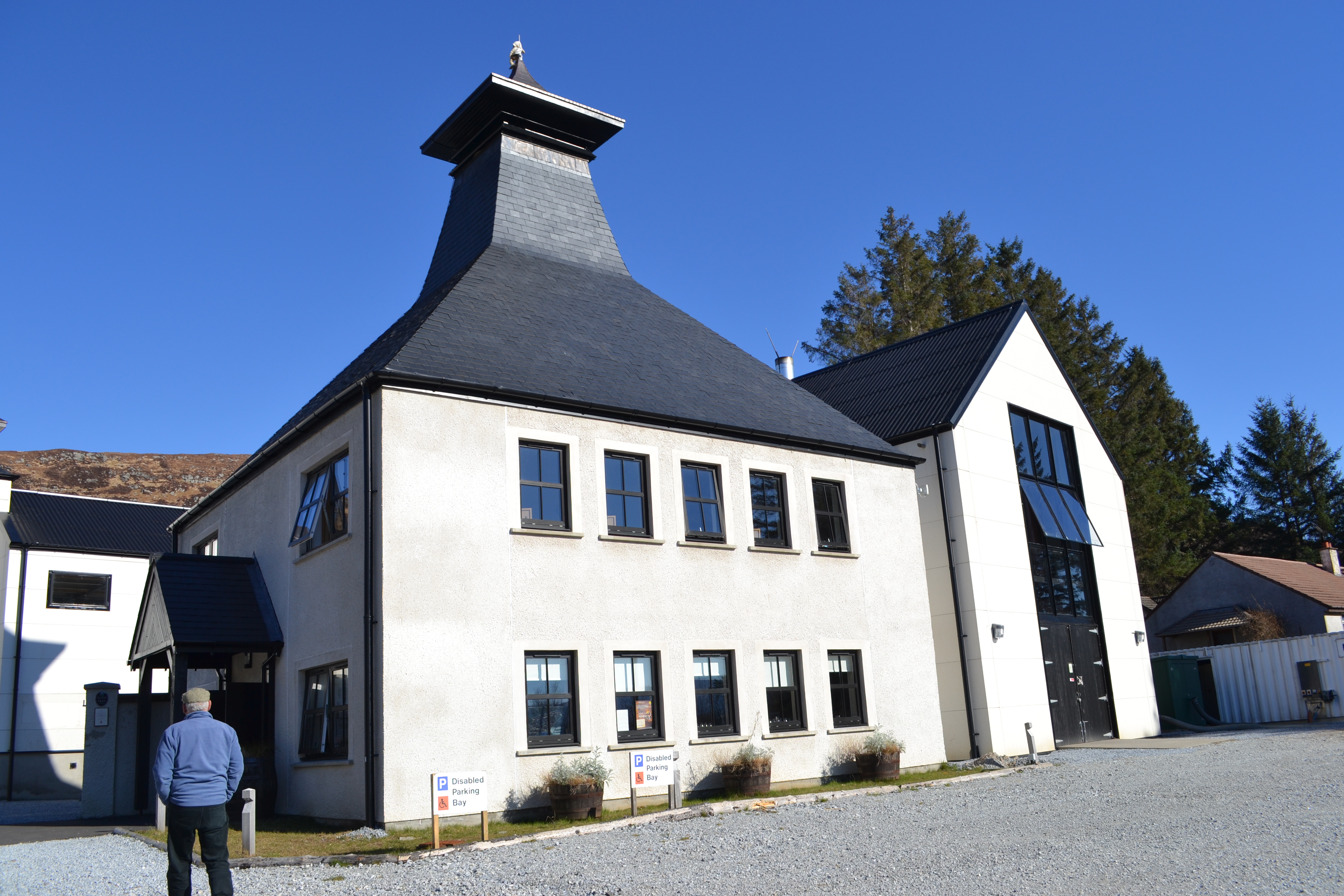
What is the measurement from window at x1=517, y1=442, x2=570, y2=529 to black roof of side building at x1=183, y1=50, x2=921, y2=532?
2.35 feet

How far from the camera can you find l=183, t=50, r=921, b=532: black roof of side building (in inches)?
646

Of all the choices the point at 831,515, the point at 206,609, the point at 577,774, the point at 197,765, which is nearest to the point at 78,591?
the point at 206,609

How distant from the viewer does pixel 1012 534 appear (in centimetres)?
2352

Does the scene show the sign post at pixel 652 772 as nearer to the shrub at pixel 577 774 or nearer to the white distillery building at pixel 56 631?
the shrub at pixel 577 774

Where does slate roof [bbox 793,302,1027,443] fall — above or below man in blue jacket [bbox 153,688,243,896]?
above

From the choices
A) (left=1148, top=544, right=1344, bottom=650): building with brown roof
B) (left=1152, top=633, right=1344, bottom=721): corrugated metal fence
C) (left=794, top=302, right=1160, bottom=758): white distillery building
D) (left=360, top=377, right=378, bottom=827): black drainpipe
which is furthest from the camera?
(left=1148, top=544, right=1344, bottom=650): building with brown roof

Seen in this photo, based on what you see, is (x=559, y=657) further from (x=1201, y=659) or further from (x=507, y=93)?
(x=1201, y=659)

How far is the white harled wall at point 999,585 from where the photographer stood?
21.5 m

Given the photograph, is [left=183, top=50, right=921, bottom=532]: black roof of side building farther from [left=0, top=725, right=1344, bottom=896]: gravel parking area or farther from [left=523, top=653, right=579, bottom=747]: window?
[left=0, top=725, right=1344, bottom=896]: gravel parking area

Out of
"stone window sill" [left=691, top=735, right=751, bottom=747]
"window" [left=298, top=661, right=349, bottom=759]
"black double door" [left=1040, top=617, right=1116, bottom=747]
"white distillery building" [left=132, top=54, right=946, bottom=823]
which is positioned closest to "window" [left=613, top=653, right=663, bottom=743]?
"white distillery building" [left=132, top=54, right=946, bottom=823]

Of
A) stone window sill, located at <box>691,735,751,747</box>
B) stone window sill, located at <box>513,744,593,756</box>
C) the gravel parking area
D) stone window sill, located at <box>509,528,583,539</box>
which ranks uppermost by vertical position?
stone window sill, located at <box>509,528,583,539</box>

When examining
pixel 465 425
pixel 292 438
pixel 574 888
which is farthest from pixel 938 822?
pixel 292 438

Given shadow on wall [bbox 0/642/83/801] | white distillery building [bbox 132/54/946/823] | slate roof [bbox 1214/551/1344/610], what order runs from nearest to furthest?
white distillery building [bbox 132/54/946/823]
shadow on wall [bbox 0/642/83/801]
slate roof [bbox 1214/551/1344/610]

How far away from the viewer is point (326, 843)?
12.4m
